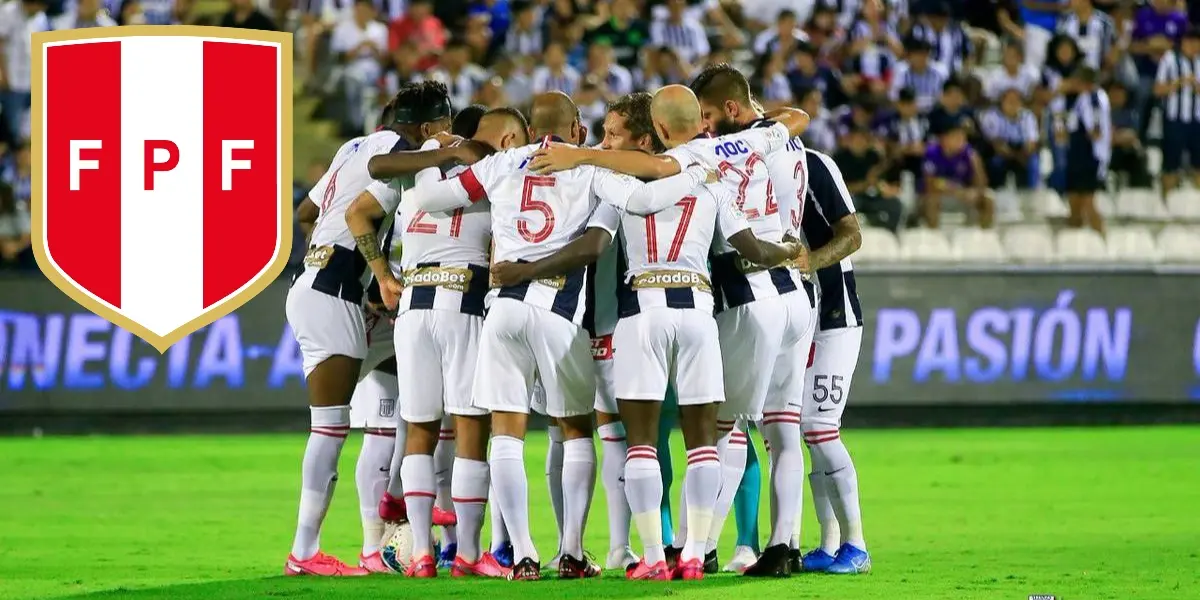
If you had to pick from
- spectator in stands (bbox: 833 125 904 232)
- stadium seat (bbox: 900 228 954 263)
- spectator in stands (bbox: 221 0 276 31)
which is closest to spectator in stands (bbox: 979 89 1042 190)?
spectator in stands (bbox: 833 125 904 232)

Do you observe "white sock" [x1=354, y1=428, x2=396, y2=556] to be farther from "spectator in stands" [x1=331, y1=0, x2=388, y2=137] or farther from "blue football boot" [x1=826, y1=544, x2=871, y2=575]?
"spectator in stands" [x1=331, y1=0, x2=388, y2=137]

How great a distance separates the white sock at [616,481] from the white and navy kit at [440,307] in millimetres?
640

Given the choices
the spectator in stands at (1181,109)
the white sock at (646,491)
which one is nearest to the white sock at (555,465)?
the white sock at (646,491)

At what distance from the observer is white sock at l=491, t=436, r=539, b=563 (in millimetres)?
7609

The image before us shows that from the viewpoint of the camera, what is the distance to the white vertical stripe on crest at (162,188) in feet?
46.8

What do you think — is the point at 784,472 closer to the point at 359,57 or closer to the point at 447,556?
the point at 447,556

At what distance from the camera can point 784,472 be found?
810 cm

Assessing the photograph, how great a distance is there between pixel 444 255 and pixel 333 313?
2.04 feet

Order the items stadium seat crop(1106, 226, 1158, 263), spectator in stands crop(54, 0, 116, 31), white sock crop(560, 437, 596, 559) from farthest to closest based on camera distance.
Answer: spectator in stands crop(54, 0, 116, 31)
stadium seat crop(1106, 226, 1158, 263)
white sock crop(560, 437, 596, 559)

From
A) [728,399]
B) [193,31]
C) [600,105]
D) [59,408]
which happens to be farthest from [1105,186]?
[728,399]

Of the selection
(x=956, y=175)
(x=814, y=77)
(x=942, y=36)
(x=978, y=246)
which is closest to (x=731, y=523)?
(x=978, y=246)

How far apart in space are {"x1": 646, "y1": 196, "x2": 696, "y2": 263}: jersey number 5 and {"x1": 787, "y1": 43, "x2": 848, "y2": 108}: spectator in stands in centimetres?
1171

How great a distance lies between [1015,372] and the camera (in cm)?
1659

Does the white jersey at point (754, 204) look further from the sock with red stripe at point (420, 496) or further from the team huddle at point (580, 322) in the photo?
the sock with red stripe at point (420, 496)
